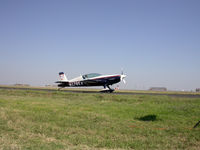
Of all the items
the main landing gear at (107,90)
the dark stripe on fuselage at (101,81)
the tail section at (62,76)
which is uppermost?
the tail section at (62,76)

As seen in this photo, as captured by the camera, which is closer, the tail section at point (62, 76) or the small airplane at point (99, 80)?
the small airplane at point (99, 80)

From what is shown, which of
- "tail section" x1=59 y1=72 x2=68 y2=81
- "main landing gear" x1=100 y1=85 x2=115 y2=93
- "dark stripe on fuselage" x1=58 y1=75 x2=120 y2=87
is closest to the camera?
"main landing gear" x1=100 y1=85 x2=115 y2=93

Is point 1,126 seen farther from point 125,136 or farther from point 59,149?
point 125,136

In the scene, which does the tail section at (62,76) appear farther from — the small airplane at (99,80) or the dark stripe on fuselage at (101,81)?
the dark stripe on fuselage at (101,81)


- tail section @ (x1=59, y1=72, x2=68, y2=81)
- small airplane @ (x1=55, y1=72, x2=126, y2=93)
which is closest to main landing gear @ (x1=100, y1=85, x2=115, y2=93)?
small airplane @ (x1=55, y1=72, x2=126, y2=93)

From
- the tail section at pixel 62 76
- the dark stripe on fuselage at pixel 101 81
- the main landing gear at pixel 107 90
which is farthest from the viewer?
the tail section at pixel 62 76

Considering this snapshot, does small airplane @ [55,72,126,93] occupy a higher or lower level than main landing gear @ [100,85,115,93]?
higher

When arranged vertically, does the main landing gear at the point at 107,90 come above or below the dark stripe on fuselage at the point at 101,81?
below

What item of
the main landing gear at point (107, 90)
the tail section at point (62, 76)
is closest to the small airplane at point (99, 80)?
the main landing gear at point (107, 90)

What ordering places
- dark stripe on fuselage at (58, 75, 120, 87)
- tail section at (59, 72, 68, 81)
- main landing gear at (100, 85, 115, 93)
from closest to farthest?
main landing gear at (100, 85, 115, 93)
dark stripe on fuselage at (58, 75, 120, 87)
tail section at (59, 72, 68, 81)

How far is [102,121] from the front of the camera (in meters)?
9.70

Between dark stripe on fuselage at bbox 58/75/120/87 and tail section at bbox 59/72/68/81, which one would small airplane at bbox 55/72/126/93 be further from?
tail section at bbox 59/72/68/81

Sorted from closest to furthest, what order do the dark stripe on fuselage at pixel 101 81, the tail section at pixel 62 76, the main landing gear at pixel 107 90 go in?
the main landing gear at pixel 107 90 < the dark stripe on fuselage at pixel 101 81 < the tail section at pixel 62 76

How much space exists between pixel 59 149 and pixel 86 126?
3.26 m
